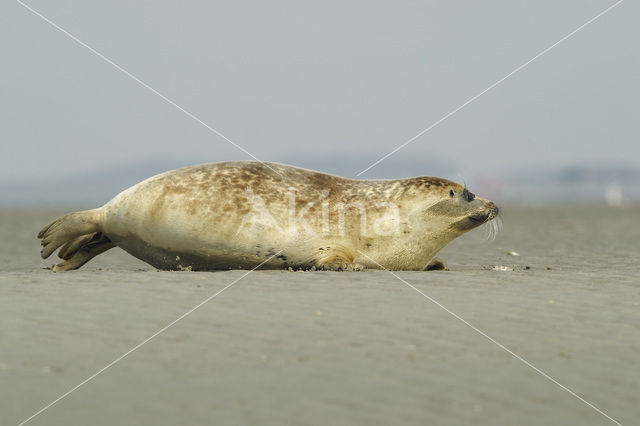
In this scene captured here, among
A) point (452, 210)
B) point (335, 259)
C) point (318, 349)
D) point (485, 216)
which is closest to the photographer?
point (318, 349)

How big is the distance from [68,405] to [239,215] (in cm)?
427

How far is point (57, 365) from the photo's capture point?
13.9 ft

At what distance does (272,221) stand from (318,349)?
3402mm

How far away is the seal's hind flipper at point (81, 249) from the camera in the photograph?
8.62m

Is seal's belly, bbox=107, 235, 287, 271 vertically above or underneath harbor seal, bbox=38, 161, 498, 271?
underneath

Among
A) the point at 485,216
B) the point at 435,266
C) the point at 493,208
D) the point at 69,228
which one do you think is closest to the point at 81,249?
the point at 69,228

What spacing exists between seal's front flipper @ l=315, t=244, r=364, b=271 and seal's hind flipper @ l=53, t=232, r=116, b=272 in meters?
2.59

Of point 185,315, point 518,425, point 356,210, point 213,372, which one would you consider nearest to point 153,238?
point 356,210

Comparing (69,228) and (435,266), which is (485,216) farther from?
(69,228)

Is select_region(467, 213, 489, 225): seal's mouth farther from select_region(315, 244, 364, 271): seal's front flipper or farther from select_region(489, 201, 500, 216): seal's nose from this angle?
select_region(315, 244, 364, 271): seal's front flipper

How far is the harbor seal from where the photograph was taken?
7.79 metres

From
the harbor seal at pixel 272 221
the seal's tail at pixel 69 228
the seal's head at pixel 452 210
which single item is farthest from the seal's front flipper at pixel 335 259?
the seal's tail at pixel 69 228

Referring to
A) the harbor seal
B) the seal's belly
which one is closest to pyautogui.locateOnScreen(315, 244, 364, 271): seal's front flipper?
the harbor seal

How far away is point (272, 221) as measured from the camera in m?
7.83
